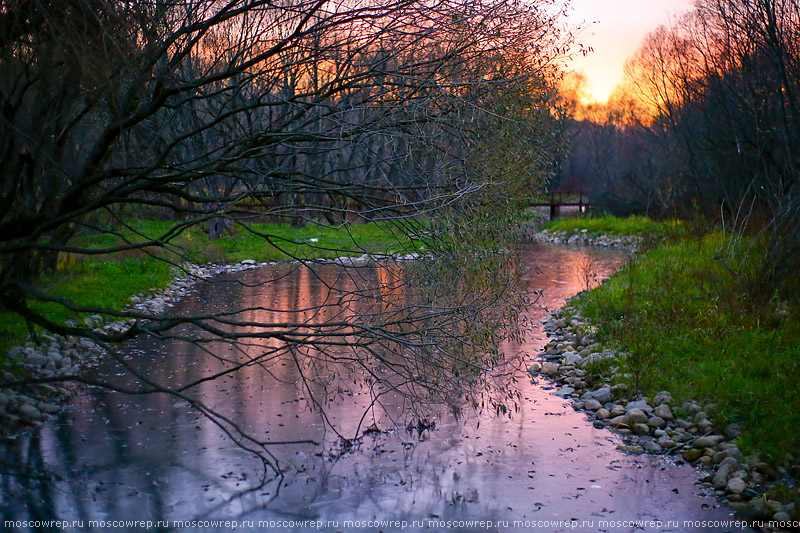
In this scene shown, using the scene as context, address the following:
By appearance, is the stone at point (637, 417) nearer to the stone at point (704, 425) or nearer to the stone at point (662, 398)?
the stone at point (662, 398)

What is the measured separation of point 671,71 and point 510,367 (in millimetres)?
12804

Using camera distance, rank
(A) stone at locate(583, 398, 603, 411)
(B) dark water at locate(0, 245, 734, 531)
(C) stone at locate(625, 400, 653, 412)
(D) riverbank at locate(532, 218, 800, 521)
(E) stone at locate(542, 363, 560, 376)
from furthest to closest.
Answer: (E) stone at locate(542, 363, 560, 376) < (A) stone at locate(583, 398, 603, 411) < (C) stone at locate(625, 400, 653, 412) < (D) riverbank at locate(532, 218, 800, 521) < (B) dark water at locate(0, 245, 734, 531)

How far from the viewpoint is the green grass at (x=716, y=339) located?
6523mm

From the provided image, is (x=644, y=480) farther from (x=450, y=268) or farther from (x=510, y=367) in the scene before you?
(x=510, y=367)

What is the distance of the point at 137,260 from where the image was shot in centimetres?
1633

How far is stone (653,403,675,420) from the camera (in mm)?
7059

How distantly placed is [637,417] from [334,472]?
10.5 ft

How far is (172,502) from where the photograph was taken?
5.44m

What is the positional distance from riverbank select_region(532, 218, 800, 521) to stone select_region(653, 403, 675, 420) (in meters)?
0.01

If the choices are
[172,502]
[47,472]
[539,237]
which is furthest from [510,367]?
[539,237]

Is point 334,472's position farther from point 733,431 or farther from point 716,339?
point 716,339

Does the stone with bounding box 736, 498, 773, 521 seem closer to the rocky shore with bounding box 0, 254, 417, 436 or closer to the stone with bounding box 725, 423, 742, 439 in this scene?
the stone with bounding box 725, 423, 742, 439

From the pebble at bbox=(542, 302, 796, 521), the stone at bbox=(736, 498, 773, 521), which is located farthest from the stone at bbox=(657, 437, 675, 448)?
the stone at bbox=(736, 498, 773, 521)

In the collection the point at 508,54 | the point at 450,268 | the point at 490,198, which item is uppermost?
the point at 508,54
